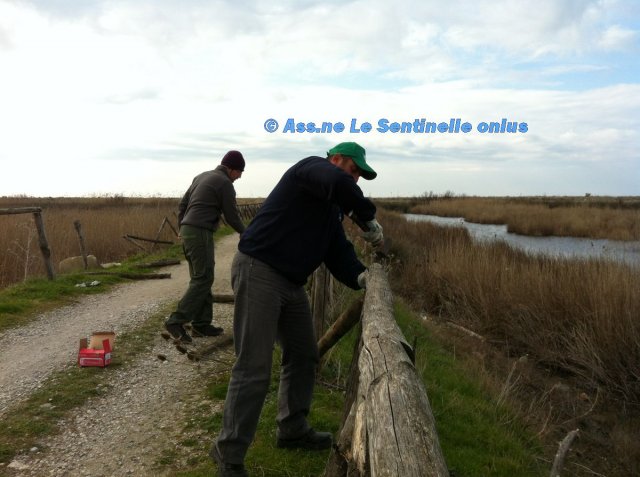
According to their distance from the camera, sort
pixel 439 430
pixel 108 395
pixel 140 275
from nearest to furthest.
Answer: pixel 439 430 → pixel 108 395 → pixel 140 275

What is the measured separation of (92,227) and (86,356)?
12.1m

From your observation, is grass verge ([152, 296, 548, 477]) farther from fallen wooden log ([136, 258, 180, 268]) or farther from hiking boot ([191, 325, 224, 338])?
fallen wooden log ([136, 258, 180, 268])

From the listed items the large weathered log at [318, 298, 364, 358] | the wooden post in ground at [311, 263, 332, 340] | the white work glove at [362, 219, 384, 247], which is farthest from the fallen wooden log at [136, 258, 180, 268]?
the white work glove at [362, 219, 384, 247]

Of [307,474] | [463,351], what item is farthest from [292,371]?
[463,351]

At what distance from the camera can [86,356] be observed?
5082 millimetres

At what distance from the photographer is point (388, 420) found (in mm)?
1686

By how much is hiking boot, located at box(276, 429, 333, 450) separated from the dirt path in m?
0.69

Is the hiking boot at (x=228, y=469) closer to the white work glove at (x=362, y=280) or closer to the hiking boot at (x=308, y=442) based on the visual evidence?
the hiking boot at (x=308, y=442)

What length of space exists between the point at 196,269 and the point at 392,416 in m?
4.17

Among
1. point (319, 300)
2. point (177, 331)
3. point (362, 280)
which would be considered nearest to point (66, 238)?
point (177, 331)

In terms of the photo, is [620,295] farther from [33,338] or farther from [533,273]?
[33,338]

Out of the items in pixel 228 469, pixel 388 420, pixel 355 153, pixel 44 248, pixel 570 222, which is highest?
pixel 355 153

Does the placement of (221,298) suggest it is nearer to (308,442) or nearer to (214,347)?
(214,347)

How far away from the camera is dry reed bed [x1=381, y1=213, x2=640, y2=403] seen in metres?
6.91
